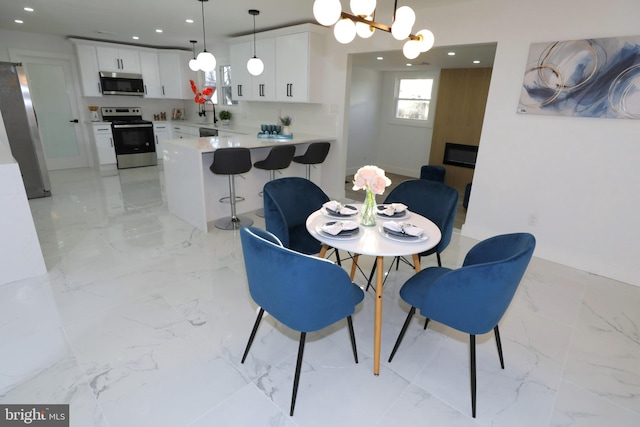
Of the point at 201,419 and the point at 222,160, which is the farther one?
the point at 222,160

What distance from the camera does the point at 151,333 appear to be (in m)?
2.17

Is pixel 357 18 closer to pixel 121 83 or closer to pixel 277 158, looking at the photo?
pixel 277 158

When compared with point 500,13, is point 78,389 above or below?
below

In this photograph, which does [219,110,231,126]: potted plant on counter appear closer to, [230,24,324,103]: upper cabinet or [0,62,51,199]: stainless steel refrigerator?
[230,24,324,103]: upper cabinet

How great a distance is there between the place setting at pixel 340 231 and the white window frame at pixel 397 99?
5.56 meters

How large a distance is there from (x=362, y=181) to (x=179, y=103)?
23.7 feet

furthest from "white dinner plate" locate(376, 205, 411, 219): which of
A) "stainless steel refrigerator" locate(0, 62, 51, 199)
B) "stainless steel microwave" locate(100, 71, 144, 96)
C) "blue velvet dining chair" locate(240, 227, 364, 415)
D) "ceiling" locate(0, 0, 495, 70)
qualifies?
"stainless steel microwave" locate(100, 71, 144, 96)


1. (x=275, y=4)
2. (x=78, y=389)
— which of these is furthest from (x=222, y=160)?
(x=78, y=389)

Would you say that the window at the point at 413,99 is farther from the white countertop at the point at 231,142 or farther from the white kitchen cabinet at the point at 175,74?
the white kitchen cabinet at the point at 175,74

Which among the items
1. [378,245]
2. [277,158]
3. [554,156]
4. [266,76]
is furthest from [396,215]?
[266,76]

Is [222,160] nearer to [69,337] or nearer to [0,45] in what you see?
[69,337]

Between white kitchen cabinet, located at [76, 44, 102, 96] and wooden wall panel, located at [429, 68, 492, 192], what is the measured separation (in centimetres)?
645

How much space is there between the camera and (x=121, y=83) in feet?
21.4

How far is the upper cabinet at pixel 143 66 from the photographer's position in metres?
6.12
